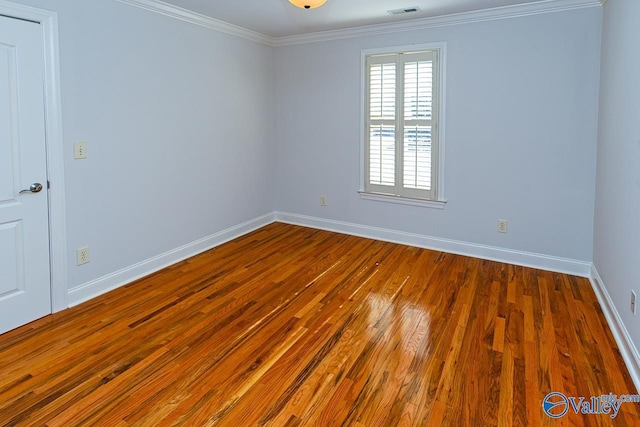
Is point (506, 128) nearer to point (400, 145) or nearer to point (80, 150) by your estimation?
point (400, 145)

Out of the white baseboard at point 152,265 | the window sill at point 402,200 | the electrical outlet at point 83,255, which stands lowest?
the white baseboard at point 152,265

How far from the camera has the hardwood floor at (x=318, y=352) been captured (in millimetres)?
2041

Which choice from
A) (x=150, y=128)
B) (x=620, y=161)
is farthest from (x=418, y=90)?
(x=150, y=128)

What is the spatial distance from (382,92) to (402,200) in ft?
4.03

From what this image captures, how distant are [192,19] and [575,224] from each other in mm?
4093

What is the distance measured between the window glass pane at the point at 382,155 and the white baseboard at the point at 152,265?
1.66m

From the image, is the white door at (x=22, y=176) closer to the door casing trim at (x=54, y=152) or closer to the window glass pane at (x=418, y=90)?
the door casing trim at (x=54, y=152)

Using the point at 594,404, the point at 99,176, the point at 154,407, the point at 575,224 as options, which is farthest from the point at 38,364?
the point at 575,224

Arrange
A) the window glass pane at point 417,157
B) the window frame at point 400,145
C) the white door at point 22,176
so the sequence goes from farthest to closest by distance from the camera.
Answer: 1. the window glass pane at point 417,157
2. the window frame at point 400,145
3. the white door at point 22,176

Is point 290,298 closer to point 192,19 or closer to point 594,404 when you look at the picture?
point 594,404

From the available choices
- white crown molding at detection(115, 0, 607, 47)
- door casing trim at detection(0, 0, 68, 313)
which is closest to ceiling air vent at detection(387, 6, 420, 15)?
white crown molding at detection(115, 0, 607, 47)

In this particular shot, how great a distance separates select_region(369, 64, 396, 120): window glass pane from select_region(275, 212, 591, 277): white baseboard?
134 cm

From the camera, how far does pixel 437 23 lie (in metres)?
4.18

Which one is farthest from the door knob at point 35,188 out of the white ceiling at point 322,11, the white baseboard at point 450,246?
the white baseboard at point 450,246
